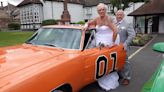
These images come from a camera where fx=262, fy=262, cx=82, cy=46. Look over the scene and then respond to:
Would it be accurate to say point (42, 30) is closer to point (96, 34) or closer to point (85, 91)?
point (96, 34)

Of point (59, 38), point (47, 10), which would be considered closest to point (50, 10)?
point (47, 10)

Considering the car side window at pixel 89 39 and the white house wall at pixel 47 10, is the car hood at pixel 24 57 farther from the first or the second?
the white house wall at pixel 47 10

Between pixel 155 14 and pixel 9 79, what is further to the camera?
pixel 155 14

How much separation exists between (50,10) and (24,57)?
40985 millimetres

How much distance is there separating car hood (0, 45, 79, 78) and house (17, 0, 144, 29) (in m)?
36.5

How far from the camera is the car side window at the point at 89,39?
215 inches

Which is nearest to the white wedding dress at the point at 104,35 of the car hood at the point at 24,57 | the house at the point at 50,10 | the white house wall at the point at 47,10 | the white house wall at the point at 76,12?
the car hood at the point at 24,57

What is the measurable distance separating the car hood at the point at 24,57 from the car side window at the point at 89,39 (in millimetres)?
712

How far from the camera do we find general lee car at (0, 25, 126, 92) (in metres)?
3.54

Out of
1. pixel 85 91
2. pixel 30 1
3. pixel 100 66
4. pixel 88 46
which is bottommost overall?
pixel 85 91

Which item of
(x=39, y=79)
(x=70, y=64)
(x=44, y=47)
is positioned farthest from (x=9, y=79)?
(x=44, y=47)

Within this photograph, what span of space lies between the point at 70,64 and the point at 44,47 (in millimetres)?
1080

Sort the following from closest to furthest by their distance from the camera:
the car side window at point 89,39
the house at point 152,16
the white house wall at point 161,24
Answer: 1. the car side window at point 89,39
2. the house at point 152,16
3. the white house wall at point 161,24

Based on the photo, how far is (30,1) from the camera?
46.1m
